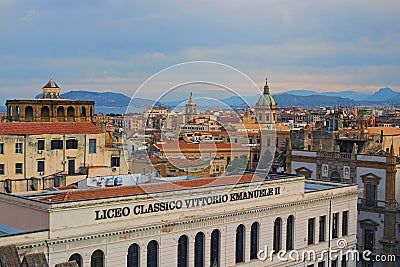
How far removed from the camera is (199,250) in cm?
2669

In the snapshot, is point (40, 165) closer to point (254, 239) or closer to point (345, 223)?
point (254, 239)

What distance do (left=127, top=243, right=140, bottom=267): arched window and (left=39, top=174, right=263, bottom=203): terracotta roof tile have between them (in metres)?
2.23

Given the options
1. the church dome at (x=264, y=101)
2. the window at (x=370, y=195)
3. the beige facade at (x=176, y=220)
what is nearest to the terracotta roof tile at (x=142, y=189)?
the beige facade at (x=176, y=220)

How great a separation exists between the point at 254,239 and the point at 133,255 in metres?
7.44

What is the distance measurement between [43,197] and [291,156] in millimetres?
25186

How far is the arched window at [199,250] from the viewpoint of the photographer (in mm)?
26547

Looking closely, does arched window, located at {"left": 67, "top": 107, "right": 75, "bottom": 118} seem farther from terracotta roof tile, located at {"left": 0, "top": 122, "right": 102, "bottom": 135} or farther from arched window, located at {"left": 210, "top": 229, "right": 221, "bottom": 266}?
arched window, located at {"left": 210, "top": 229, "right": 221, "bottom": 266}

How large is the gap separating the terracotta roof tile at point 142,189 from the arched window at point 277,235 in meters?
2.40

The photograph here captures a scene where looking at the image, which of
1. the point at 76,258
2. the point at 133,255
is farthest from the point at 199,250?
the point at 76,258

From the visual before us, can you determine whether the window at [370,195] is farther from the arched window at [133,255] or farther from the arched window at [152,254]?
the arched window at [133,255]

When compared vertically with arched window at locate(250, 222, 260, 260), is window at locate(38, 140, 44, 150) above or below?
above

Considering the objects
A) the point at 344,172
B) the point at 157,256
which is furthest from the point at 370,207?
the point at 157,256

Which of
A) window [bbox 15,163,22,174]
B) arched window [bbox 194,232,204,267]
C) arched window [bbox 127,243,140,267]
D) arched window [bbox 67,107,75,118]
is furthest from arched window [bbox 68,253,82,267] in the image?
arched window [bbox 67,107,75,118]

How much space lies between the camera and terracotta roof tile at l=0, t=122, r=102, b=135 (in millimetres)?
43688
